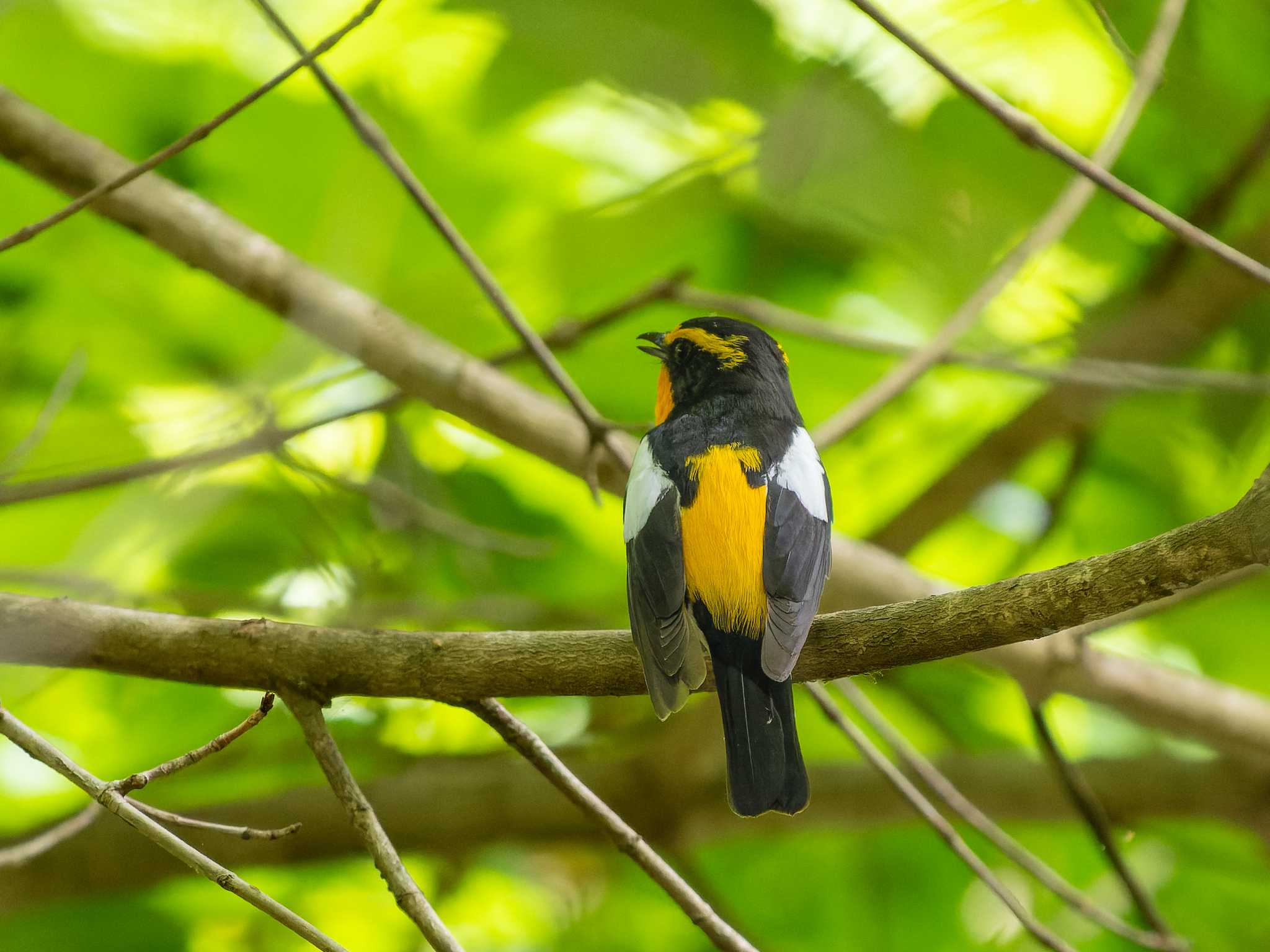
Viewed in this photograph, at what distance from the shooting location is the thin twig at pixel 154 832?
1.64 m

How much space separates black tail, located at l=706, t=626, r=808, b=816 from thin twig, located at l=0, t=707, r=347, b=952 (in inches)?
37.8

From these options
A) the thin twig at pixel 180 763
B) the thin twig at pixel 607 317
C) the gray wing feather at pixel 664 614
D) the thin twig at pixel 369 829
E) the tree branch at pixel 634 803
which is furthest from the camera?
the tree branch at pixel 634 803

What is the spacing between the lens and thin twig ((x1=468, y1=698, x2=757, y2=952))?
7.02 feet

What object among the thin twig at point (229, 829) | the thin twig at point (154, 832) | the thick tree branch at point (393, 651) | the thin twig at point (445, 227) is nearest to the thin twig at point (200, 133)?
the thin twig at point (445, 227)

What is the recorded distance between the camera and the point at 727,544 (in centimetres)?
266

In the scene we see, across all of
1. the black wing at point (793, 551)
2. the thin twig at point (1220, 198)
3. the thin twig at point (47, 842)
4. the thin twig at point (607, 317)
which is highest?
the thin twig at point (1220, 198)

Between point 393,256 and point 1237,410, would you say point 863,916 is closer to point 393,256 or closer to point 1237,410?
point 1237,410

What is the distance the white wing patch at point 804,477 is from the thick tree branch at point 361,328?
1.56 feet

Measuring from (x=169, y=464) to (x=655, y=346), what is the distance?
57.2 inches

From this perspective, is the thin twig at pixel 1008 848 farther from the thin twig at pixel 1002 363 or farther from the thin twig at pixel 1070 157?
the thin twig at pixel 1070 157

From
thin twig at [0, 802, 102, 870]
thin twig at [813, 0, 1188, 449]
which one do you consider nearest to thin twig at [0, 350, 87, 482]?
thin twig at [0, 802, 102, 870]

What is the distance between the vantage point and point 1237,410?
422cm

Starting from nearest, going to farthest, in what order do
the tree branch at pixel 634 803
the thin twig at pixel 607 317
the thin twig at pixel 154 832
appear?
the thin twig at pixel 154 832 → the thin twig at pixel 607 317 → the tree branch at pixel 634 803

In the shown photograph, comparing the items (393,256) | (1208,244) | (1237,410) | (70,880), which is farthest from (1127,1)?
(70,880)
